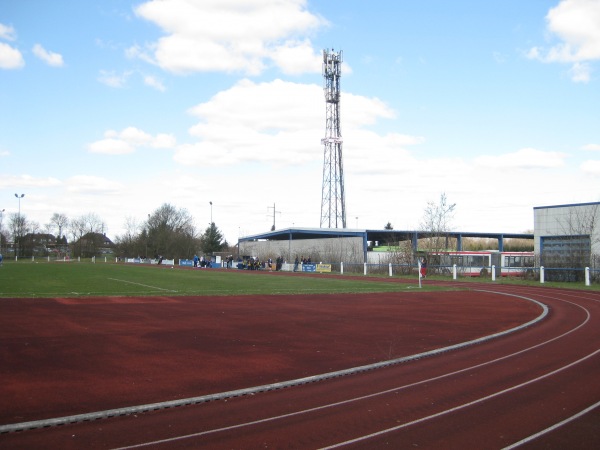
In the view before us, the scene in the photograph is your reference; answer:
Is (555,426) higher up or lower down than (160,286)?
lower down

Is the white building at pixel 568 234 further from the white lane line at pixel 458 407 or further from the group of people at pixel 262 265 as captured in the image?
the white lane line at pixel 458 407

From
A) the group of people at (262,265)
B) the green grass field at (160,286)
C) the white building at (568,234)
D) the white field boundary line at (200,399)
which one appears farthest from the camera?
the group of people at (262,265)

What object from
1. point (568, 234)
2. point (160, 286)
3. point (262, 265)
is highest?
point (568, 234)

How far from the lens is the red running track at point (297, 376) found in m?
7.00

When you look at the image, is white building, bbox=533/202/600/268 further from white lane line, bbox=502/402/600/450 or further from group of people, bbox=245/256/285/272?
white lane line, bbox=502/402/600/450

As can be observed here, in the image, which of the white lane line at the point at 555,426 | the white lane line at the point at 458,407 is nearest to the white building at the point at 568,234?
the white lane line at the point at 458,407

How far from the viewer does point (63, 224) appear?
5423 inches

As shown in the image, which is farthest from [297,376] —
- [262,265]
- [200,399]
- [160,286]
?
[262,265]

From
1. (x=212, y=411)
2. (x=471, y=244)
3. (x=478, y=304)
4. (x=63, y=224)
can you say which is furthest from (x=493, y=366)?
(x=63, y=224)

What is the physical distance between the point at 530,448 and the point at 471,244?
102 meters

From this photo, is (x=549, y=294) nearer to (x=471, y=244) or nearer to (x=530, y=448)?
(x=530, y=448)

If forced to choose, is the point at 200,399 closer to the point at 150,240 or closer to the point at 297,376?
the point at 297,376

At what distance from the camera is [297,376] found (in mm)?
10312

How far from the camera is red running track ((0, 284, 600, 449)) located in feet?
23.0
